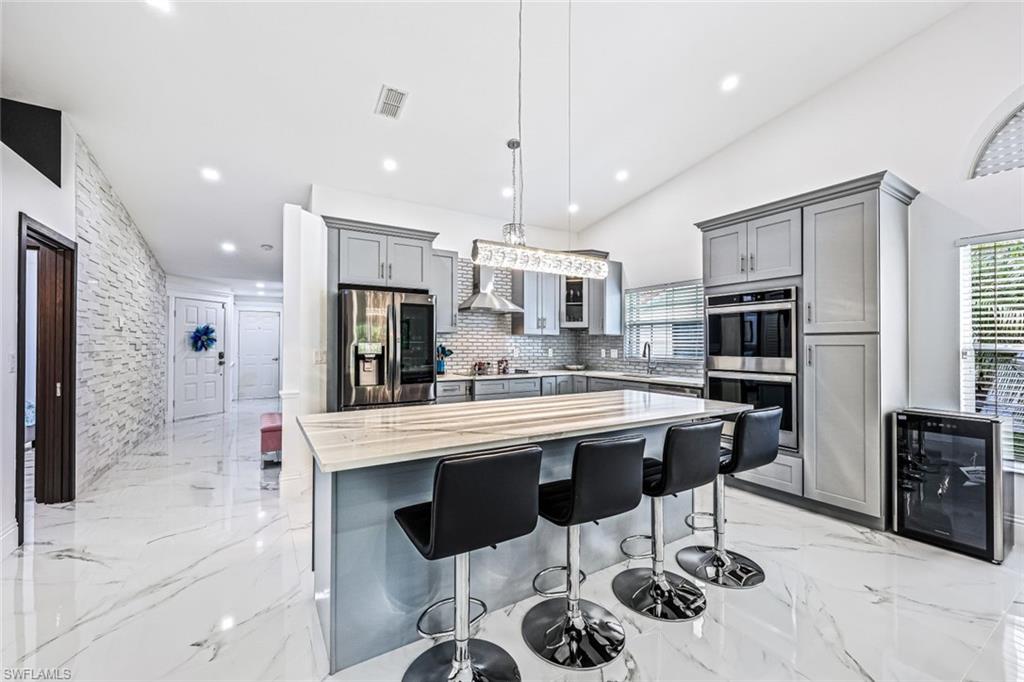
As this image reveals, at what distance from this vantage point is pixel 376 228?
13.6 ft

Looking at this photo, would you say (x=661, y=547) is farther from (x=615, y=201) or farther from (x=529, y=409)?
(x=615, y=201)

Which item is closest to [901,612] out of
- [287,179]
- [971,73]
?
[971,73]

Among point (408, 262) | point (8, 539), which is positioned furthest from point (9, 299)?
point (408, 262)

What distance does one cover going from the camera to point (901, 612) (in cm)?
206

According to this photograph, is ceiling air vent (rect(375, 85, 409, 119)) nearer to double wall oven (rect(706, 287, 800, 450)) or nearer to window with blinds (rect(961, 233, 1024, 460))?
double wall oven (rect(706, 287, 800, 450))

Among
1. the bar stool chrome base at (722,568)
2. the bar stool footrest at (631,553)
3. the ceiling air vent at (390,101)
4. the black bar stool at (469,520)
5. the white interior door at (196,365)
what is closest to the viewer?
the black bar stool at (469,520)

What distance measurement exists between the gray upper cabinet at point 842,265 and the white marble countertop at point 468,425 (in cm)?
119

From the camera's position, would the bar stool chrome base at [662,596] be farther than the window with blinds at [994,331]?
No

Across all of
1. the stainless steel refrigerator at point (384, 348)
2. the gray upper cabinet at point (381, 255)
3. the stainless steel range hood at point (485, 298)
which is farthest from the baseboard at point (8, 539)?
the stainless steel range hood at point (485, 298)

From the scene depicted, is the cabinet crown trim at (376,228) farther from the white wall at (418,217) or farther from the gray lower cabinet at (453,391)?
the gray lower cabinet at (453,391)

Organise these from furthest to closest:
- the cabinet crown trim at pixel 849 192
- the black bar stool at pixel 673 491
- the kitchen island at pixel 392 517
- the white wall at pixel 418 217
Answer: the white wall at pixel 418 217, the cabinet crown trim at pixel 849 192, the black bar stool at pixel 673 491, the kitchen island at pixel 392 517

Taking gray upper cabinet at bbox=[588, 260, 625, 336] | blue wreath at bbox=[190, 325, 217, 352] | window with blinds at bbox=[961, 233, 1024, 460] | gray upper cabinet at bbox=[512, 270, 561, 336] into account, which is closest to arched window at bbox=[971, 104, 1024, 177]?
window with blinds at bbox=[961, 233, 1024, 460]

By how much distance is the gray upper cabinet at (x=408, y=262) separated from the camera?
425 cm

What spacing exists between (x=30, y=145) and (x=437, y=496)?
4054 millimetres
